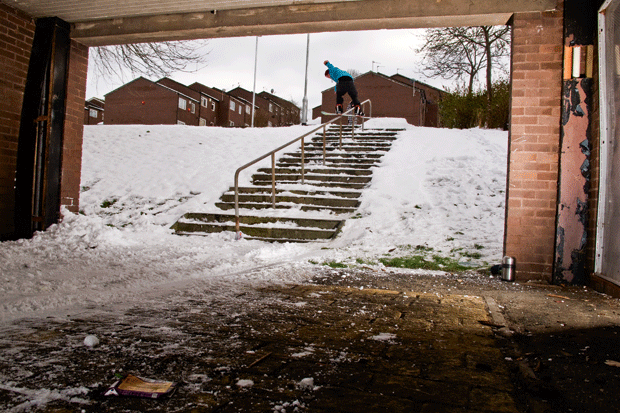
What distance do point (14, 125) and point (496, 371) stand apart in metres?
6.75

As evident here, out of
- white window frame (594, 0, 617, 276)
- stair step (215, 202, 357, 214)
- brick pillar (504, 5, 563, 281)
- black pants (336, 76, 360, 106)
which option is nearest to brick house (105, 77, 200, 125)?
black pants (336, 76, 360, 106)

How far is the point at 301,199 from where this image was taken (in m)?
8.03

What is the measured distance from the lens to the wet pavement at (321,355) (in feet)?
5.54

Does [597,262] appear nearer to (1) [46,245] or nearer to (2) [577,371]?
(2) [577,371]

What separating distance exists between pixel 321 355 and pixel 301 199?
5957mm

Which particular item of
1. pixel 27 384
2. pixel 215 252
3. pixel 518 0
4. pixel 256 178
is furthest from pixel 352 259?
pixel 256 178

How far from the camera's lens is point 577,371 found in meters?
2.06

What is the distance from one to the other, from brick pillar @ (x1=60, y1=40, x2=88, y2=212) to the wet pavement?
4.17 metres

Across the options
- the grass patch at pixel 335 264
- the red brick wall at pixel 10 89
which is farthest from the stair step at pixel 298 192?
the red brick wall at pixel 10 89

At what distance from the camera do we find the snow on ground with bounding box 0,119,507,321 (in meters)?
3.85

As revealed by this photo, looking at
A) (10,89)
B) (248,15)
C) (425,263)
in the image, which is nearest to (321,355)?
(425,263)

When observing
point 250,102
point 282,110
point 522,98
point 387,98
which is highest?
point 282,110

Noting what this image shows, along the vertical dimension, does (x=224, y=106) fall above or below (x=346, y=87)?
above

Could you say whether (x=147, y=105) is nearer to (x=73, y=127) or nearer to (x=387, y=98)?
(x=387, y=98)
